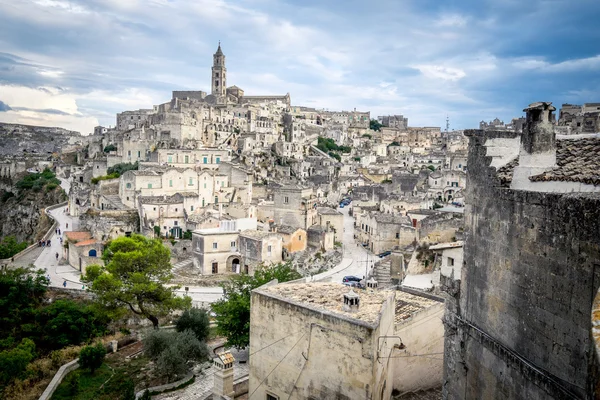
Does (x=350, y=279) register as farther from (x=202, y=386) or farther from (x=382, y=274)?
(x=202, y=386)

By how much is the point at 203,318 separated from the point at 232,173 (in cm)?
2863

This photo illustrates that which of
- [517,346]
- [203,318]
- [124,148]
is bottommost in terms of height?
[203,318]

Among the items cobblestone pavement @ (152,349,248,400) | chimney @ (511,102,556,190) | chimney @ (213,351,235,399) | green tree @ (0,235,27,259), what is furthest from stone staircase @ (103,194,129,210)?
chimney @ (511,102,556,190)

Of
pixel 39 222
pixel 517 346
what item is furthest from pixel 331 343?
pixel 39 222

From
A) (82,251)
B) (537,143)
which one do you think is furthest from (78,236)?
(537,143)

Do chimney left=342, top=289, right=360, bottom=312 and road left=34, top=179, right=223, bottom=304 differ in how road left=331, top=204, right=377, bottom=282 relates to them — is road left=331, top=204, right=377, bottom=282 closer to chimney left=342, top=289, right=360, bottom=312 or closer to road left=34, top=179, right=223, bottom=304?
road left=34, top=179, right=223, bottom=304

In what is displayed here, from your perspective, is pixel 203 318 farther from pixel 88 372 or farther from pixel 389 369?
pixel 389 369

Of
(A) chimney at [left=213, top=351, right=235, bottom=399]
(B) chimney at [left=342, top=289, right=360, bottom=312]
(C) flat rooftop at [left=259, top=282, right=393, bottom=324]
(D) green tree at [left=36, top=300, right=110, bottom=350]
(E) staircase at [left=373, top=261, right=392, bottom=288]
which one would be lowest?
(D) green tree at [left=36, top=300, right=110, bottom=350]

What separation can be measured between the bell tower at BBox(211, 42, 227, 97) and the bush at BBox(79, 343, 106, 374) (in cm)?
8335

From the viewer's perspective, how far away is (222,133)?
71.4 m

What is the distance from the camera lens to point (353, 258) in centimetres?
4097

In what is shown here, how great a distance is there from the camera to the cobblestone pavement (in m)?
17.2

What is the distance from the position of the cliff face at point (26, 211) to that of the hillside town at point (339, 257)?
0.28 m

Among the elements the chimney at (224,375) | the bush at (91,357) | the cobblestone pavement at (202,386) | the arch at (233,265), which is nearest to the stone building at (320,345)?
the chimney at (224,375)
